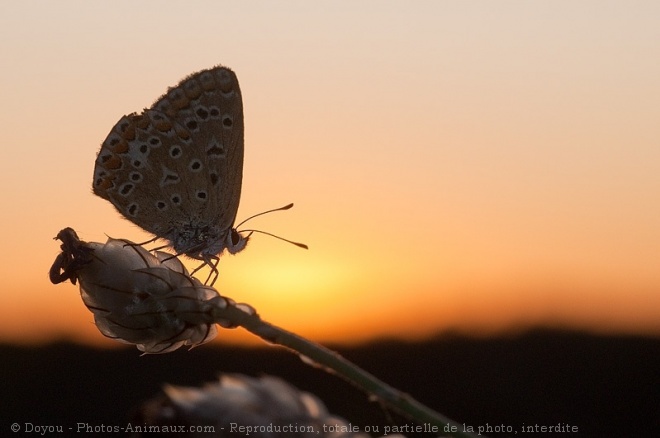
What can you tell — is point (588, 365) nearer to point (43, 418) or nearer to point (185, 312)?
point (43, 418)

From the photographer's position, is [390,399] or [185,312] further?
[185,312]

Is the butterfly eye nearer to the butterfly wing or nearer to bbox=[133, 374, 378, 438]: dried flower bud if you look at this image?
the butterfly wing

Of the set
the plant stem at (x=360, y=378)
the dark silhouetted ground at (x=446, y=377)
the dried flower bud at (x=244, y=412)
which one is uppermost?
the dark silhouetted ground at (x=446, y=377)

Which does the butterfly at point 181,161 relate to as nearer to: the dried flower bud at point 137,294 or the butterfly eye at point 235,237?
the butterfly eye at point 235,237

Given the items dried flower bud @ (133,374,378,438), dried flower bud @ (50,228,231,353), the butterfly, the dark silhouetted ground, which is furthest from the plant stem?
the dark silhouetted ground

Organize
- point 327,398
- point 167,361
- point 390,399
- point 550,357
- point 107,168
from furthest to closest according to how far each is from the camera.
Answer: point 550,357, point 167,361, point 327,398, point 107,168, point 390,399

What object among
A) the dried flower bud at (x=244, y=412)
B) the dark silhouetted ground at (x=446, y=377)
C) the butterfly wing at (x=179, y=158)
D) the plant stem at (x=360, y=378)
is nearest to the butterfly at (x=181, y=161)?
the butterfly wing at (x=179, y=158)

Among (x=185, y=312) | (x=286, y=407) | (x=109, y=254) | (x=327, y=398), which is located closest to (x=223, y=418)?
(x=286, y=407)

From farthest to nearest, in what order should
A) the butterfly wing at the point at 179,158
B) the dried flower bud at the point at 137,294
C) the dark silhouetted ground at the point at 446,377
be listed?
the dark silhouetted ground at the point at 446,377 → the butterfly wing at the point at 179,158 → the dried flower bud at the point at 137,294
